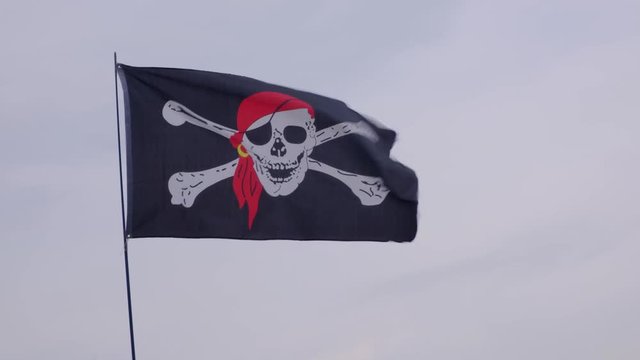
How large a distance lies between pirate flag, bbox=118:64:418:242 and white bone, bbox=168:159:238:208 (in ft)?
0.06

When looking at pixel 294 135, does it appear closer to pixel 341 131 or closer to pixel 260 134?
pixel 260 134

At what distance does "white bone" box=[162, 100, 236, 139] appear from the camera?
24469 millimetres

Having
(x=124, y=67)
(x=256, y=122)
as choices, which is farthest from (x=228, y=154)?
(x=124, y=67)

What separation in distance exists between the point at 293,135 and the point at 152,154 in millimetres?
3008

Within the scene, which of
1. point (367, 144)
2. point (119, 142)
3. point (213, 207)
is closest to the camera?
point (119, 142)

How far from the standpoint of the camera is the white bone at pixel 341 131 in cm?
2605

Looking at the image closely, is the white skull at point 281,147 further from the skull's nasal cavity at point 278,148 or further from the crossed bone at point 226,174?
the crossed bone at point 226,174

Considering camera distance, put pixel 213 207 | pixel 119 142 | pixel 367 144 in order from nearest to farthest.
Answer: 1. pixel 119 142
2. pixel 213 207
3. pixel 367 144

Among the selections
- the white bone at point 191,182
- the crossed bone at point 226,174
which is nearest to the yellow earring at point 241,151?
the crossed bone at point 226,174

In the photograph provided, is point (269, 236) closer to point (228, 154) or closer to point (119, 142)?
point (228, 154)

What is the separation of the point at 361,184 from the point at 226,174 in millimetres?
2653

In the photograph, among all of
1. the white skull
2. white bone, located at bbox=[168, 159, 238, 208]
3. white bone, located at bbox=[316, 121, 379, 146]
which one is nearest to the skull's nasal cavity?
the white skull

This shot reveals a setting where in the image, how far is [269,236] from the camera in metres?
25.0

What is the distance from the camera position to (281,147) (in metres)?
25.9
